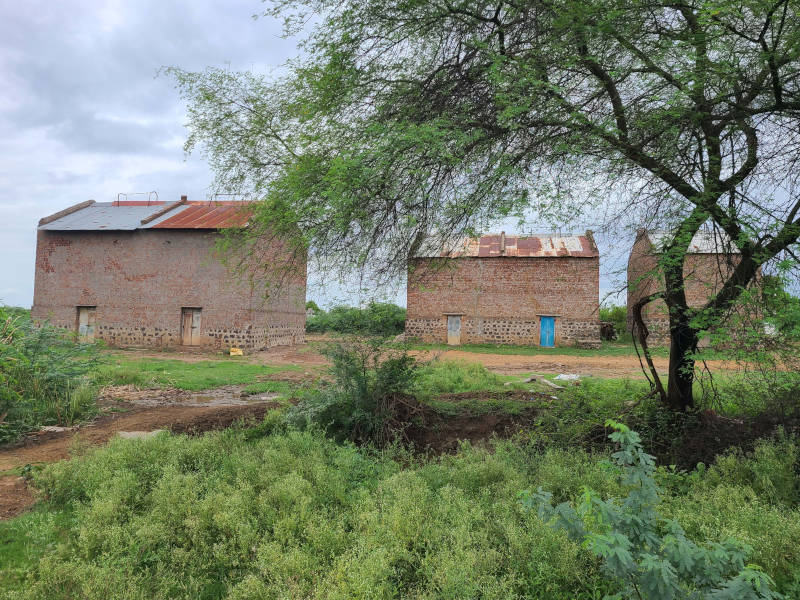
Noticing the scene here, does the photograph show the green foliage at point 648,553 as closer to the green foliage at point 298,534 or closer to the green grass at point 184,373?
the green foliage at point 298,534

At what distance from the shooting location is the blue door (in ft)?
83.3

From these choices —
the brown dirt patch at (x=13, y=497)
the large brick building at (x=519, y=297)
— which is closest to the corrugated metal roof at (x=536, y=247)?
the large brick building at (x=519, y=297)

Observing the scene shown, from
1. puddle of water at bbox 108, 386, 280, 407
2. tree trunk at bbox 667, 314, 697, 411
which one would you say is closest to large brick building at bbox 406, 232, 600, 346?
puddle of water at bbox 108, 386, 280, 407

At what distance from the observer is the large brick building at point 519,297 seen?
25172 mm

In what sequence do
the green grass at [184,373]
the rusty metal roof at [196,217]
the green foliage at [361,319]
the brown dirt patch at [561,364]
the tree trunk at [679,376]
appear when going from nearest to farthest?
the tree trunk at [679,376] < the green foliage at [361,319] < the green grass at [184,373] < the brown dirt patch at [561,364] < the rusty metal roof at [196,217]

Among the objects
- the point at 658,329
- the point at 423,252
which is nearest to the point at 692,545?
the point at 658,329

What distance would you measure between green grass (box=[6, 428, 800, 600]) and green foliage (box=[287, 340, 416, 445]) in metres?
1.07

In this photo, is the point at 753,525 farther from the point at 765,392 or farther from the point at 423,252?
the point at 423,252

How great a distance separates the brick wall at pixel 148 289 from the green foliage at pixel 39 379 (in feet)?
39.2

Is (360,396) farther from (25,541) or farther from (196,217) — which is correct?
(196,217)

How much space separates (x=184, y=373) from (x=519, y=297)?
17.2m

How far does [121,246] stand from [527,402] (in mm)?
21799

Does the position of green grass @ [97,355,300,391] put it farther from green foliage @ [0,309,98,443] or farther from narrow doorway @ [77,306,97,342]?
narrow doorway @ [77,306,97,342]

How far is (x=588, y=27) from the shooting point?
5.23 metres
